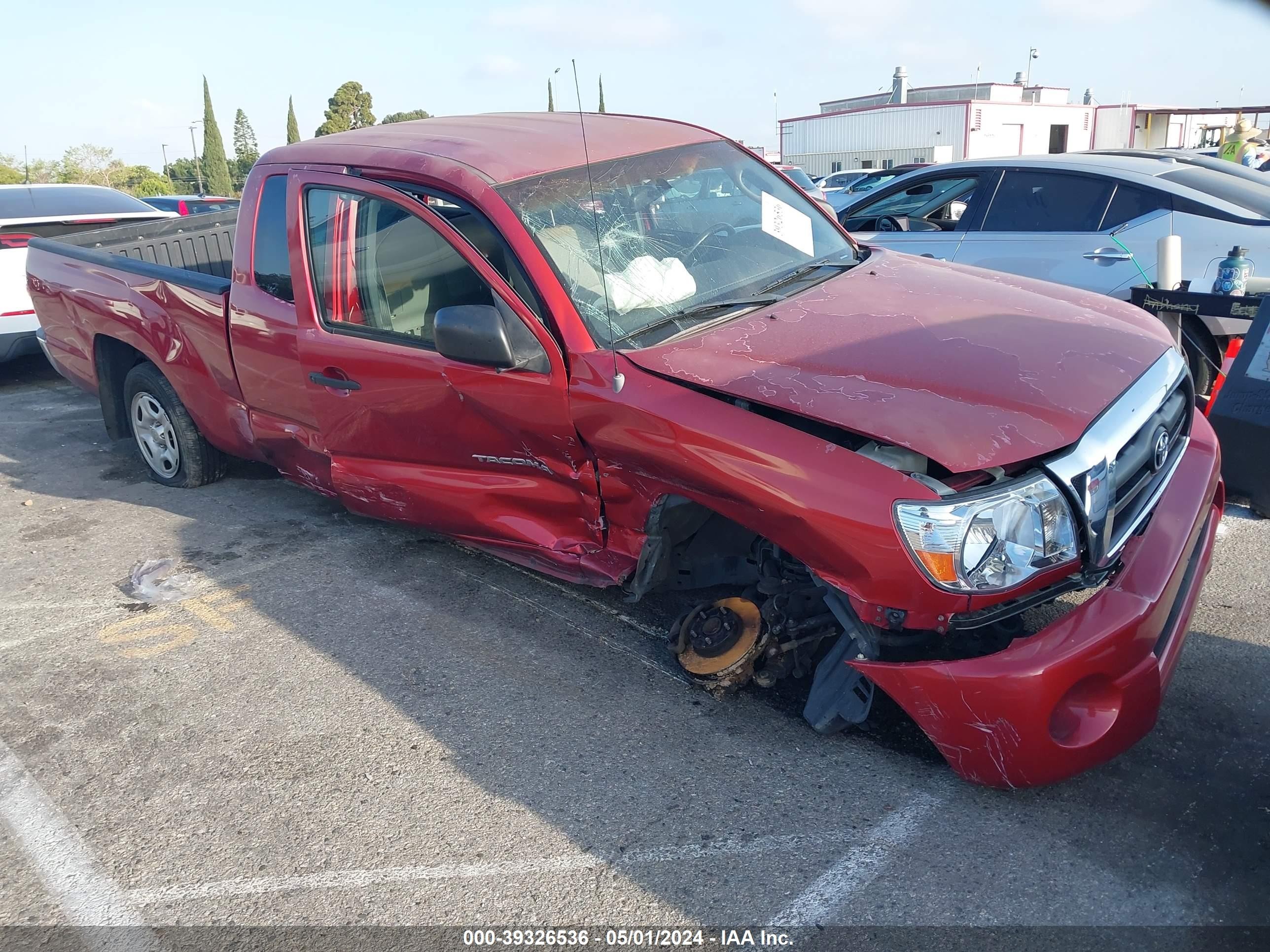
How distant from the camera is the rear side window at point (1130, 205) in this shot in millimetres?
5801

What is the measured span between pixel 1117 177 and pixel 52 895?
6429 mm

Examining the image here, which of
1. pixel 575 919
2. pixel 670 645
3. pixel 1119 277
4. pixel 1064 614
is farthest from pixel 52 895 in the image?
pixel 1119 277

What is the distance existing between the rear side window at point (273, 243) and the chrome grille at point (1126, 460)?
3.13 m

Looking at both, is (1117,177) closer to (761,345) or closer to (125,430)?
(761,345)

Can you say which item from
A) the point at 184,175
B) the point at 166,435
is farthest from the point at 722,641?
the point at 184,175

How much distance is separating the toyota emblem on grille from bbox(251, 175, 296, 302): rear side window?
3.31m

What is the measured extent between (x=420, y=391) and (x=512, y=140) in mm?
1099

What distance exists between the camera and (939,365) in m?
2.77

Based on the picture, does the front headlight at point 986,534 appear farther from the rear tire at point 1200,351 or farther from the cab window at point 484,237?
the rear tire at point 1200,351

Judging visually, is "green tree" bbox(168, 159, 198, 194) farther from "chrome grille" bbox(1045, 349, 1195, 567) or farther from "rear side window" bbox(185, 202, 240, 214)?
"chrome grille" bbox(1045, 349, 1195, 567)

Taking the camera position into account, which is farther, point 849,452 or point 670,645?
point 670,645

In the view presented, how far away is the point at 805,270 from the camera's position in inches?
151

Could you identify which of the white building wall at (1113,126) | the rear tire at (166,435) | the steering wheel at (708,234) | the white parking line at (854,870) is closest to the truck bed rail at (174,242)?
the rear tire at (166,435)

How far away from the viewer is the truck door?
3.30 metres
